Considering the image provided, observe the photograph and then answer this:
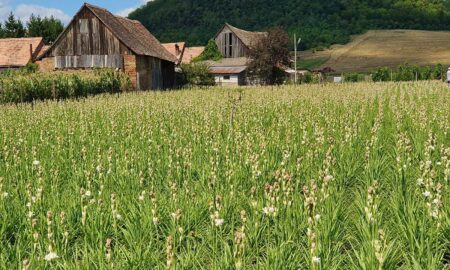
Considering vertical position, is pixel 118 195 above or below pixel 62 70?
below

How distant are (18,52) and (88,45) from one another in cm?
2095

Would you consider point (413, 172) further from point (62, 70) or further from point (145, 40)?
point (145, 40)

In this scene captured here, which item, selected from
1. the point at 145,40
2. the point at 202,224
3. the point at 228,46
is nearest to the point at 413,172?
the point at 202,224

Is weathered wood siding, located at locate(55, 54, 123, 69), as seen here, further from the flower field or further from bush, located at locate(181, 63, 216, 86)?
the flower field

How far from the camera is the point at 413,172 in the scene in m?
6.44

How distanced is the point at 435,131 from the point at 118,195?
675 cm

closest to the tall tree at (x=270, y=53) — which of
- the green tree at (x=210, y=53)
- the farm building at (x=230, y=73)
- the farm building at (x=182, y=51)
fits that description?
the farm building at (x=230, y=73)

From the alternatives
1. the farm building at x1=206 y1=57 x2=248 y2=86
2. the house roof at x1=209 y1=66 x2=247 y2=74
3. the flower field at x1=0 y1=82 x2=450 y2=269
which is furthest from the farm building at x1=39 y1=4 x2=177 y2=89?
the flower field at x1=0 y1=82 x2=450 y2=269

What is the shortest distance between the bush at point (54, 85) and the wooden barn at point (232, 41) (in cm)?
3897

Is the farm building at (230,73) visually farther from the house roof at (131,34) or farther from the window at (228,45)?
the house roof at (131,34)

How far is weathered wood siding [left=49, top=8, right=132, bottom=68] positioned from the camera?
117ft

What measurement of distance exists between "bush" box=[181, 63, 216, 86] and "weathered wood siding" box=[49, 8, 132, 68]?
50.0 feet

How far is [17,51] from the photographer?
2073 inches

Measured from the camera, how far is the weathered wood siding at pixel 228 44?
71312 millimetres
